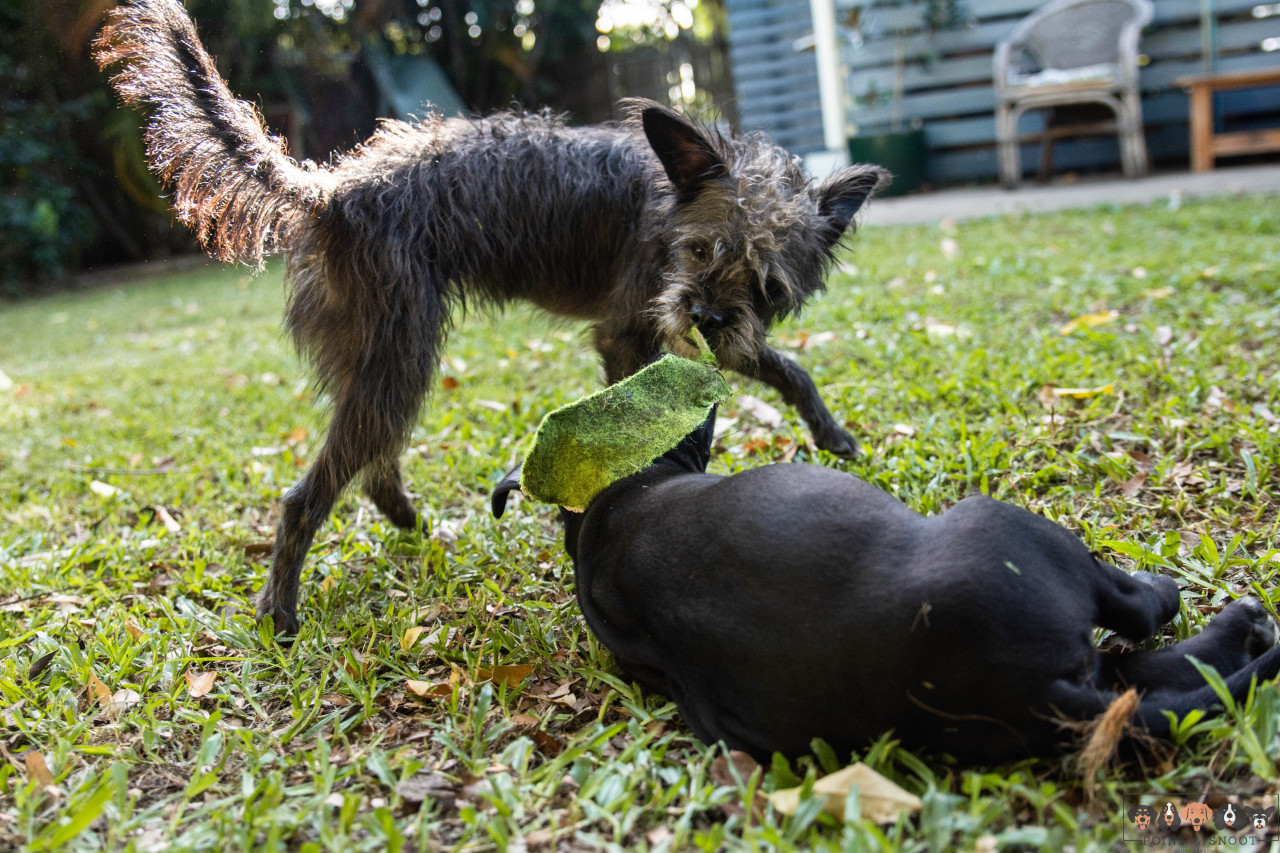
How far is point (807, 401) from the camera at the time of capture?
3.46 m

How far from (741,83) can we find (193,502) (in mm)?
12247

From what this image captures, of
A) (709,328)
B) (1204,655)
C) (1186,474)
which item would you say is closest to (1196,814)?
(1204,655)

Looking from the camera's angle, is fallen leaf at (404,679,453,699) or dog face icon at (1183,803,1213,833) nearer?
dog face icon at (1183,803,1213,833)

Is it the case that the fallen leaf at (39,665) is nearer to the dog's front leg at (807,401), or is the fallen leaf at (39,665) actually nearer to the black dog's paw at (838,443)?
the dog's front leg at (807,401)

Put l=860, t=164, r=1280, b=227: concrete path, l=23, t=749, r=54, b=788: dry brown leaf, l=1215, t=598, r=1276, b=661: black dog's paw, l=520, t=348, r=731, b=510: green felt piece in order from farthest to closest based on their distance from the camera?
l=860, t=164, r=1280, b=227: concrete path
l=520, t=348, r=731, b=510: green felt piece
l=23, t=749, r=54, b=788: dry brown leaf
l=1215, t=598, r=1276, b=661: black dog's paw

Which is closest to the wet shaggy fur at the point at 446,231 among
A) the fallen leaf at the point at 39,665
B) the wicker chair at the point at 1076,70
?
the fallen leaf at the point at 39,665

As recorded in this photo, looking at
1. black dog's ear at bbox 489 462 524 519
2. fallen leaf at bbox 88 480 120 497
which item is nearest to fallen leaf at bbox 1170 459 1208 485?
black dog's ear at bbox 489 462 524 519

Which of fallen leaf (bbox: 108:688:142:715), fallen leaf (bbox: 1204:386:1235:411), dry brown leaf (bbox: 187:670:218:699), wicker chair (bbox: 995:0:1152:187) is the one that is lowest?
dry brown leaf (bbox: 187:670:218:699)

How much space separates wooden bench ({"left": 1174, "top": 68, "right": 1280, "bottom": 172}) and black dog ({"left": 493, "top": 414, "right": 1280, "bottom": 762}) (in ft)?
30.5

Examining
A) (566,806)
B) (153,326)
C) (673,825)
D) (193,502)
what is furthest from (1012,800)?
Answer: (153,326)

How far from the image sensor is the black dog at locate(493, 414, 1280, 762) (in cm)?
164

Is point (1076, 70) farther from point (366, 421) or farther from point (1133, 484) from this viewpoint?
point (366, 421)

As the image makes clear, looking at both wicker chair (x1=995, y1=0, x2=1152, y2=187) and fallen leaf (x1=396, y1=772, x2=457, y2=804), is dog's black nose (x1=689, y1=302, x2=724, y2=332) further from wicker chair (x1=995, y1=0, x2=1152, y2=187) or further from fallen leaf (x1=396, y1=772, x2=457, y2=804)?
wicker chair (x1=995, y1=0, x2=1152, y2=187)

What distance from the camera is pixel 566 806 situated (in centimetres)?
184
